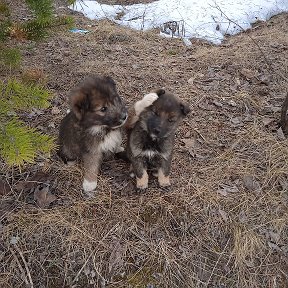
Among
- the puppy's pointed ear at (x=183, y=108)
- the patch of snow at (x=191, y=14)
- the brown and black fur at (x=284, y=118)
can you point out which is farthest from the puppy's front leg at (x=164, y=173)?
the patch of snow at (x=191, y=14)

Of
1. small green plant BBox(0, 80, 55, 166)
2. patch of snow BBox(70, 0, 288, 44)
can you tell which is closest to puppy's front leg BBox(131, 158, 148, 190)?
small green plant BBox(0, 80, 55, 166)

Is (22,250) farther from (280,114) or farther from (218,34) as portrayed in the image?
(218,34)

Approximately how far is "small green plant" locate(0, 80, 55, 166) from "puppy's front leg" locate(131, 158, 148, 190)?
4.12 feet

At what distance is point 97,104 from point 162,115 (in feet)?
2.14

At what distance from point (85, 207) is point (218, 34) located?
618 centimetres

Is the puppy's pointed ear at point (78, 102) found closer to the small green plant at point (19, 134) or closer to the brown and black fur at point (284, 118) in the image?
the small green plant at point (19, 134)

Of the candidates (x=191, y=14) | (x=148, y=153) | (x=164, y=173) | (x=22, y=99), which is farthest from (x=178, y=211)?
(x=191, y=14)

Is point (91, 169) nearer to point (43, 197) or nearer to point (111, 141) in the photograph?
point (111, 141)

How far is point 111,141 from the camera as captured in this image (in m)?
3.86

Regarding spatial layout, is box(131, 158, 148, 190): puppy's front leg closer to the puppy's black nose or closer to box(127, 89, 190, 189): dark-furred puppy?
box(127, 89, 190, 189): dark-furred puppy

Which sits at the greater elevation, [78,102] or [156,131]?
[78,102]

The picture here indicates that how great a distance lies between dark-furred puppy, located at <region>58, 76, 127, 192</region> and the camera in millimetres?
3467

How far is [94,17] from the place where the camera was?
8828mm

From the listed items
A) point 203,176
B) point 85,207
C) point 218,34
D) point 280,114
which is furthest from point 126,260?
point 218,34
